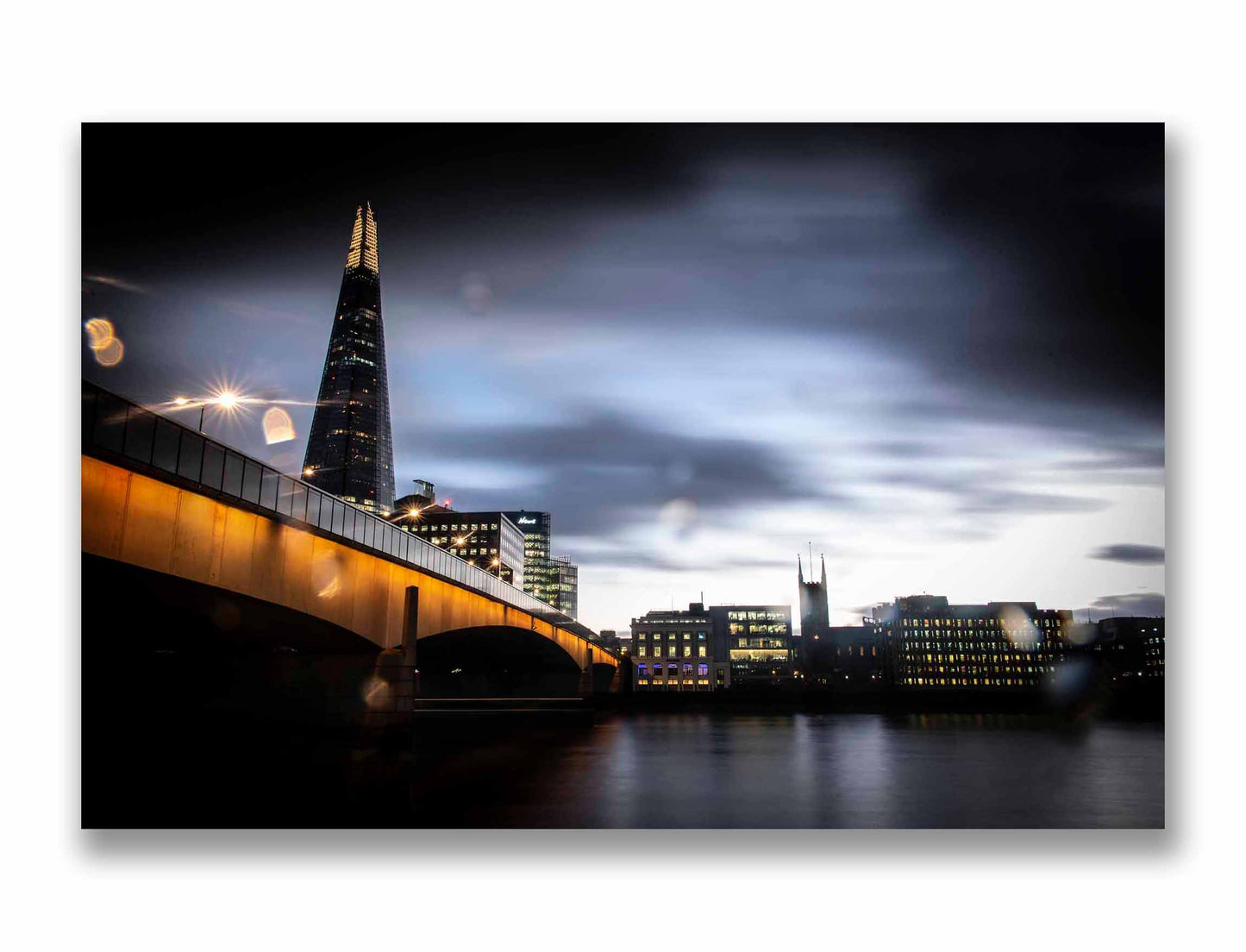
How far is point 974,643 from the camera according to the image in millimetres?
139625

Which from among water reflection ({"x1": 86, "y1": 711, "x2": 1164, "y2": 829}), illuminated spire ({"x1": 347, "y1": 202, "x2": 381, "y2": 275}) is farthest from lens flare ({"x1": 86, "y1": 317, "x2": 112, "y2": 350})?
water reflection ({"x1": 86, "y1": 711, "x2": 1164, "y2": 829})

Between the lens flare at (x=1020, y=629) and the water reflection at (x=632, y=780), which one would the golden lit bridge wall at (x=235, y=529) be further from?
the lens flare at (x=1020, y=629)

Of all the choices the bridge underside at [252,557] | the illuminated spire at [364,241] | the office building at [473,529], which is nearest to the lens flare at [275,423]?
the bridge underside at [252,557]

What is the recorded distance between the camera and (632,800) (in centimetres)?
1316

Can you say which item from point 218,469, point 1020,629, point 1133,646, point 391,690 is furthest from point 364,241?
point 1020,629

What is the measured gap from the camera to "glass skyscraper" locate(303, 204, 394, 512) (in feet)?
38.9

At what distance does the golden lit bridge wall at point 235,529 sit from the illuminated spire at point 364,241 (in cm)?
321

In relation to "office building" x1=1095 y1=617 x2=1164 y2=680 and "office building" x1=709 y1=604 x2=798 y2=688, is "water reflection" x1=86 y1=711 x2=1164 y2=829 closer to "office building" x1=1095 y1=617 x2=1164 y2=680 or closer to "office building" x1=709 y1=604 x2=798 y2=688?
"office building" x1=1095 y1=617 x2=1164 y2=680

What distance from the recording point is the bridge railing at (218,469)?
9703 millimetres

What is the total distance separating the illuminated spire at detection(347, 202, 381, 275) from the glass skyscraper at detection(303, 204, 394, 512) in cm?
1

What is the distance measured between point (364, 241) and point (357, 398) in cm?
9766
